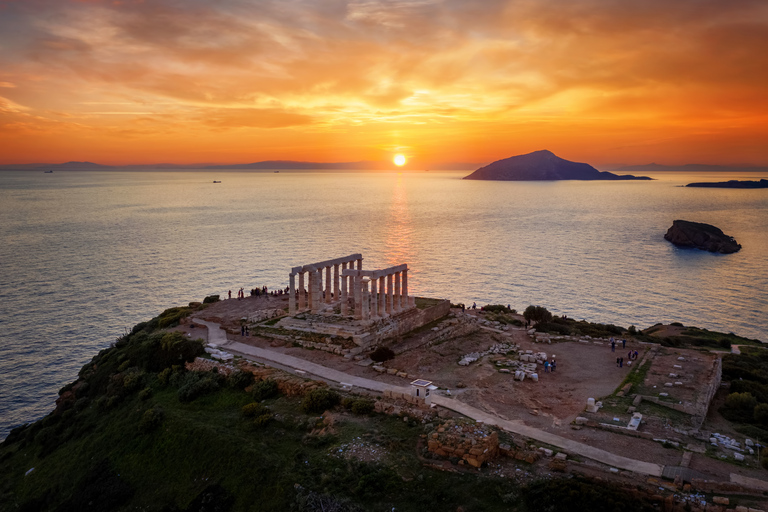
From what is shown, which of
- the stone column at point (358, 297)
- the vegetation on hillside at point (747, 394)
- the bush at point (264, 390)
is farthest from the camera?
the stone column at point (358, 297)

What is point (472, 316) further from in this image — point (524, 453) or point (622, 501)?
point (622, 501)

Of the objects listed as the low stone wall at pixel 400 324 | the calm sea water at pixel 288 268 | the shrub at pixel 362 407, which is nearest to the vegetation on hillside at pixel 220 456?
the shrub at pixel 362 407

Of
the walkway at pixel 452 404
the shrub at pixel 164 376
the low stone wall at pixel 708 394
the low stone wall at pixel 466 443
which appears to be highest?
the low stone wall at pixel 466 443

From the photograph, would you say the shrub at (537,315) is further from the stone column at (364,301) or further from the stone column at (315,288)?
the stone column at (315,288)

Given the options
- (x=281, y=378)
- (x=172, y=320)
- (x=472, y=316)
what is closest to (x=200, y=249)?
(x=172, y=320)

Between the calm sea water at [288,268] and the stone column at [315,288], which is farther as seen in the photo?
the calm sea water at [288,268]

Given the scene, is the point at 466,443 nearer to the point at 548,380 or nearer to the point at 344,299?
the point at 548,380

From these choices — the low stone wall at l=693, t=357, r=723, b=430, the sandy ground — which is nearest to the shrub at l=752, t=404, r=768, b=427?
the sandy ground

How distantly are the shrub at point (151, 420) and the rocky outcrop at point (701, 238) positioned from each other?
13135cm

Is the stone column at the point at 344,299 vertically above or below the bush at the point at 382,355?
above

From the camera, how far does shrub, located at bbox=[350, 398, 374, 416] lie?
93.6 ft

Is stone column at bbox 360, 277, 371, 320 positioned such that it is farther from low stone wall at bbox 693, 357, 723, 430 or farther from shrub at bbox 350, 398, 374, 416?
low stone wall at bbox 693, 357, 723, 430

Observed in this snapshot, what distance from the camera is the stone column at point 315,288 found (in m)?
47.6

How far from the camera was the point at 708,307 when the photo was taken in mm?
78250
